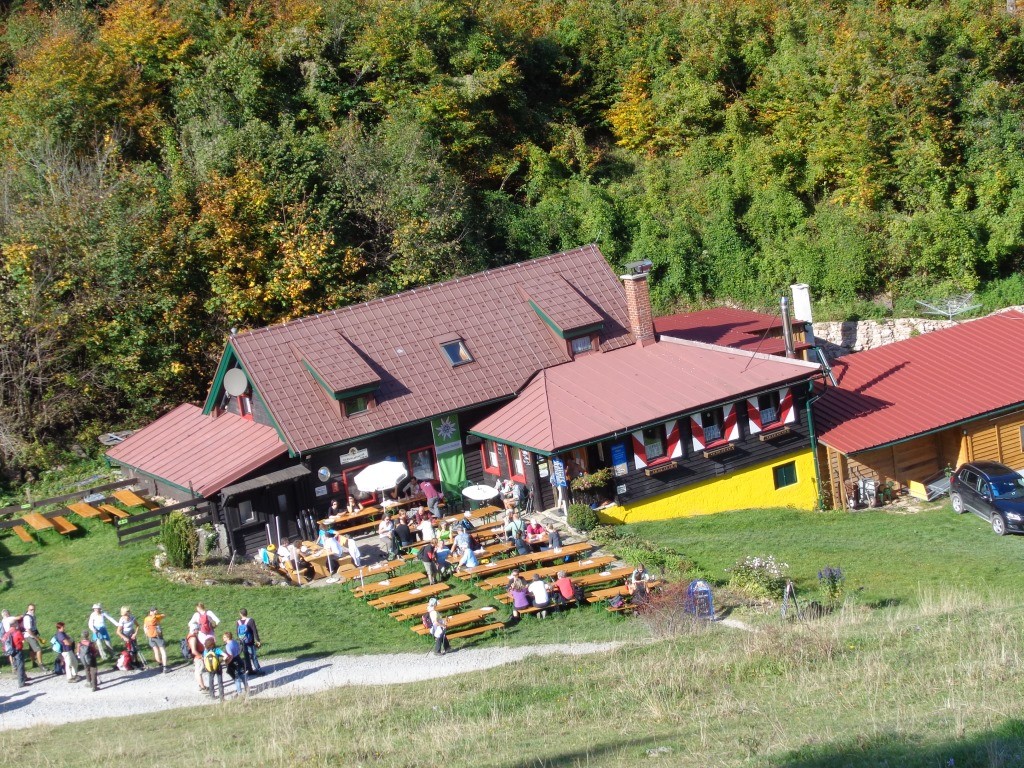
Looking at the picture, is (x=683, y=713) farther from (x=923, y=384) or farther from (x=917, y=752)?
(x=923, y=384)

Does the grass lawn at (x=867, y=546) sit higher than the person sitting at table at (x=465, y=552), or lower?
lower

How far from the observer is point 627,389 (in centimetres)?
3247

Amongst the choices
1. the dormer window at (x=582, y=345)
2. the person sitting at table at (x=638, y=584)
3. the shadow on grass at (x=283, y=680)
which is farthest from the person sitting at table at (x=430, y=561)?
the dormer window at (x=582, y=345)

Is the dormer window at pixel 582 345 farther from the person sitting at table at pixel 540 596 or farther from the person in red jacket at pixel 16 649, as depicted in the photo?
the person in red jacket at pixel 16 649

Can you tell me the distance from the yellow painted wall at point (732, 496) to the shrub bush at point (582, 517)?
1.29 m

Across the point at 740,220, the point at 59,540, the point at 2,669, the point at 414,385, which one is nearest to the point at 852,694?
the point at 2,669

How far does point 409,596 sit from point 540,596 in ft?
9.54

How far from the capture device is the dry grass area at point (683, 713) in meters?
13.7

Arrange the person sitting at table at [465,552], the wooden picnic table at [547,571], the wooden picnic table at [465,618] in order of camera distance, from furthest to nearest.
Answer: the person sitting at table at [465,552], the wooden picnic table at [547,571], the wooden picnic table at [465,618]

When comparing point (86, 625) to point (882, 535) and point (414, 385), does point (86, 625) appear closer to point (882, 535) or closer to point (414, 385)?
point (414, 385)

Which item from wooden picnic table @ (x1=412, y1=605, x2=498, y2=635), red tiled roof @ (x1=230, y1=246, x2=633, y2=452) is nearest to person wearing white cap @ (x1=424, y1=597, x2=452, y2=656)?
wooden picnic table @ (x1=412, y1=605, x2=498, y2=635)

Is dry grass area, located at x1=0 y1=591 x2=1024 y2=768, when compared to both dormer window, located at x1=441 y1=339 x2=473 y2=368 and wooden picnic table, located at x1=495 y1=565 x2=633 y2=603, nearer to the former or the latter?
wooden picnic table, located at x1=495 y1=565 x2=633 y2=603

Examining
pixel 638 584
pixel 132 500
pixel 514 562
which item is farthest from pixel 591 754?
pixel 132 500

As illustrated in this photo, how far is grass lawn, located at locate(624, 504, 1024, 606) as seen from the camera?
82.0 ft
